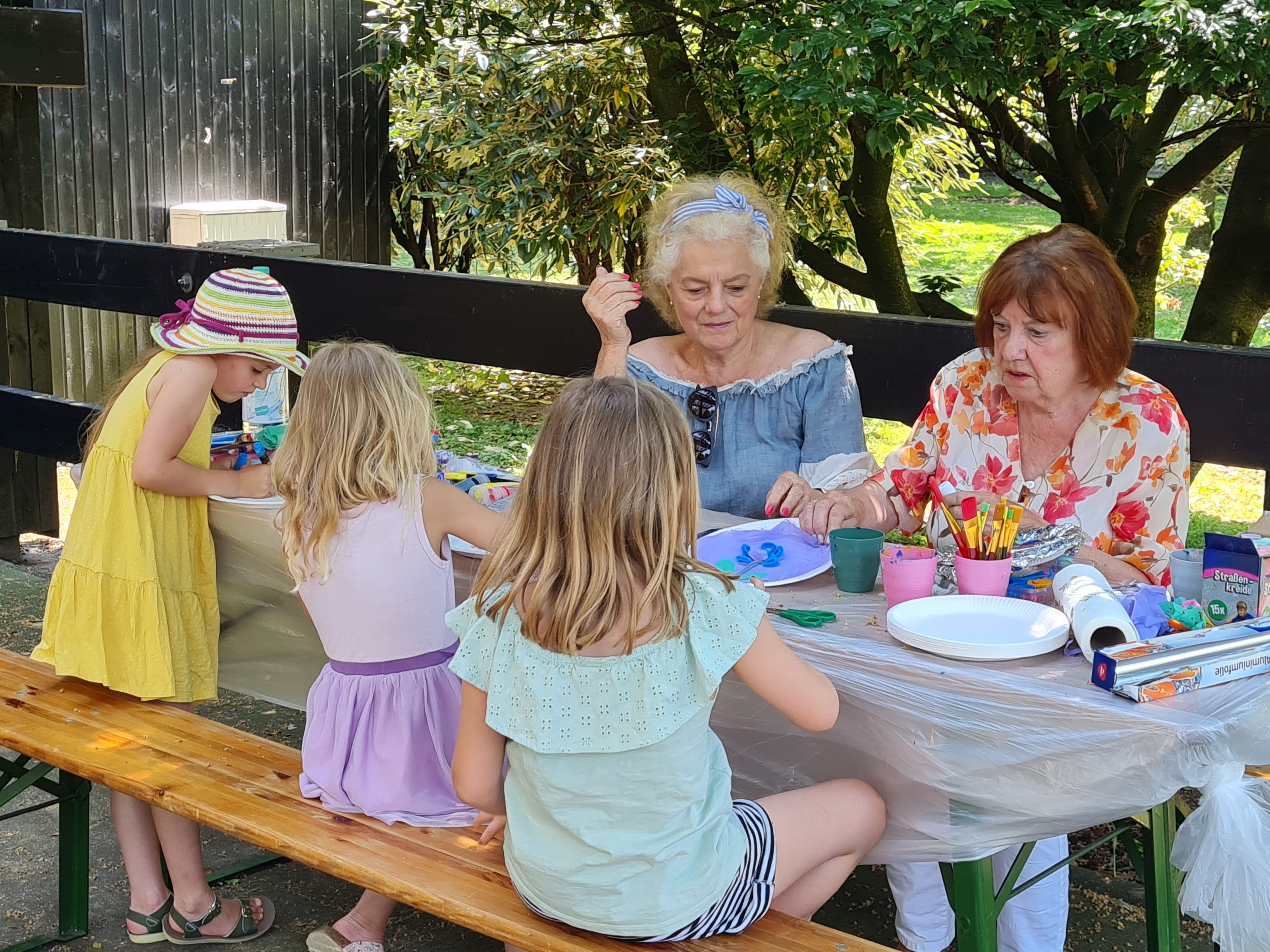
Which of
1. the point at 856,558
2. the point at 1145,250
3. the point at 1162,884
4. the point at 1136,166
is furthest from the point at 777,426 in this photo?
the point at 1145,250

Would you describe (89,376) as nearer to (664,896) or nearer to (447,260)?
(447,260)

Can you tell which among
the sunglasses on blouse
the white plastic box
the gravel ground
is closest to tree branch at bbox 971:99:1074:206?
the sunglasses on blouse

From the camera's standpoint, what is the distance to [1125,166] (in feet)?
14.7

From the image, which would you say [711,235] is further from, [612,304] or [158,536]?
[158,536]

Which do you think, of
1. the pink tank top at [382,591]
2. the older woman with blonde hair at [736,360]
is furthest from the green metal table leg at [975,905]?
the older woman with blonde hair at [736,360]

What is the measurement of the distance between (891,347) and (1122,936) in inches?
53.0

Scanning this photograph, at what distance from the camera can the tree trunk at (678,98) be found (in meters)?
5.01

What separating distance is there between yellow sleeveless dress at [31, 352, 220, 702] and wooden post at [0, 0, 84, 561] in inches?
99.4

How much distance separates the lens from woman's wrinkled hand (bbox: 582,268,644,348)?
3.01 meters

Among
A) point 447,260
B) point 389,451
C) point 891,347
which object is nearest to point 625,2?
point 891,347

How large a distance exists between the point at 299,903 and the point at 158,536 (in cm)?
80

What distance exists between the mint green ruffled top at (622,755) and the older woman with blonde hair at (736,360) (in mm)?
1113

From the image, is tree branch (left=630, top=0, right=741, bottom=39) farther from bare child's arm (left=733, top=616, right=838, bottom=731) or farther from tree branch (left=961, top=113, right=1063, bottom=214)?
bare child's arm (left=733, top=616, right=838, bottom=731)

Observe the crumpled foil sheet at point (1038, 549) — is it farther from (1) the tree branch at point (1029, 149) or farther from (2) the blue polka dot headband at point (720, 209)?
(1) the tree branch at point (1029, 149)
